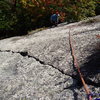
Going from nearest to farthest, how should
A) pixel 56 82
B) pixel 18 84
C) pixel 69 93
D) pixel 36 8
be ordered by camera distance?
pixel 69 93, pixel 56 82, pixel 18 84, pixel 36 8

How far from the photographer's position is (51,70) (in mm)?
5215

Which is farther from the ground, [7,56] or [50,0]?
[50,0]

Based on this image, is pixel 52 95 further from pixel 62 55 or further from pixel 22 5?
pixel 22 5

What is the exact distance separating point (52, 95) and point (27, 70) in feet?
5.21

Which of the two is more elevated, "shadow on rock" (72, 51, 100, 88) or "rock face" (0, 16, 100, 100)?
"shadow on rock" (72, 51, 100, 88)

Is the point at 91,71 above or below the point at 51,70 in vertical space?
above

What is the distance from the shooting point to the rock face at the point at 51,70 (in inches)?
167

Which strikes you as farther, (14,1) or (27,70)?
(14,1)

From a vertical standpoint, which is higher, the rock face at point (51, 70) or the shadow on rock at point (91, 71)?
the shadow on rock at point (91, 71)

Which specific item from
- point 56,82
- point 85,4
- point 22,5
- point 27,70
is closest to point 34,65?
point 27,70

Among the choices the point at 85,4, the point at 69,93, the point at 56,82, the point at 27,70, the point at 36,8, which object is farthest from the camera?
the point at 36,8

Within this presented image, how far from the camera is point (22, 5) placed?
14828 millimetres

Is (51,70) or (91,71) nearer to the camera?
(91,71)

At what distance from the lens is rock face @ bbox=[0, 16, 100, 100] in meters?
4.25
